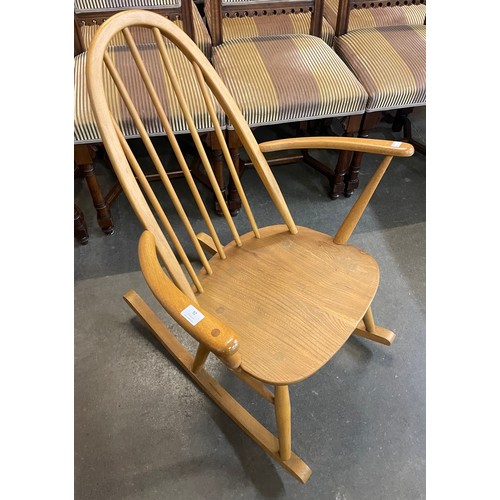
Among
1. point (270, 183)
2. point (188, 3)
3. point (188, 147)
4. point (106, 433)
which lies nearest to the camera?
point (270, 183)

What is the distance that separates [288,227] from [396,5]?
1313 millimetres

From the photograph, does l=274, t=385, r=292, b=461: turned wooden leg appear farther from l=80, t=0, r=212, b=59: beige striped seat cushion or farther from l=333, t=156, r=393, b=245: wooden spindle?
l=80, t=0, r=212, b=59: beige striped seat cushion

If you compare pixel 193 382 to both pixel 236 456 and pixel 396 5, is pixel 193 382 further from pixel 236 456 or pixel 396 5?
pixel 396 5

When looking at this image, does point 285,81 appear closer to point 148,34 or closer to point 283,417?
point 148,34

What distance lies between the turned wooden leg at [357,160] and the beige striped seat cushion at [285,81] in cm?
9

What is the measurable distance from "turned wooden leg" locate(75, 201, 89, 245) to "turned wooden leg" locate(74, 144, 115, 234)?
60mm

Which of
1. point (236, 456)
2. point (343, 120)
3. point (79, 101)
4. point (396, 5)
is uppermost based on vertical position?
point (396, 5)

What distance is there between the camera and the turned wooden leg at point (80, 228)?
1.48 meters

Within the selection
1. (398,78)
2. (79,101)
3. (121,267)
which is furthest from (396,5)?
(121,267)

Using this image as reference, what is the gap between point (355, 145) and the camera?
2.86ft

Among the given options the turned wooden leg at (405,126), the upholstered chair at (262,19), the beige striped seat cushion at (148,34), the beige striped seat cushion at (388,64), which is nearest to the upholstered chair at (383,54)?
the beige striped seat cushion at (388,64)

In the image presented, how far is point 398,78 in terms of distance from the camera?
139 cm

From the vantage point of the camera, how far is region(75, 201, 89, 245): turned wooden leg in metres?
1.48

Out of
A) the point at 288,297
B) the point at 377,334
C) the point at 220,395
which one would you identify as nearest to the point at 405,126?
the point at 377,334
